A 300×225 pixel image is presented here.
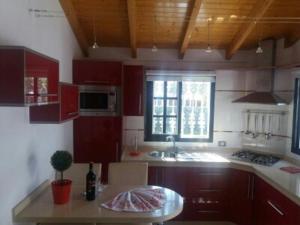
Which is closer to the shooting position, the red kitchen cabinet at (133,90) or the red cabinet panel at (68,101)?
the red cabinet panel at (68,101)

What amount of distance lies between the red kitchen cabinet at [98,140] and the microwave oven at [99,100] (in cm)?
8

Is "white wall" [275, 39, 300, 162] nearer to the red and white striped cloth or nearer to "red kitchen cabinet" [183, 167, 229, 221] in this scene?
"red kitchen cabinet" [183, 167, 229, 221]

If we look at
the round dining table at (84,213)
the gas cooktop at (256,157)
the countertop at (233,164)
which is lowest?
the round dining table at (84,213)

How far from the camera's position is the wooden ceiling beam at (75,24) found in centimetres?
285

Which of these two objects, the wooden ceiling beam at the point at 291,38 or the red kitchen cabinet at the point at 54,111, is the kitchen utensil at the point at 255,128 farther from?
the red kitchen cabinet at the point at 54,111

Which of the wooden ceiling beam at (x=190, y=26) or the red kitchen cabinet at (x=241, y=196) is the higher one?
the wooden ceiling beam at (x=190, y=26)

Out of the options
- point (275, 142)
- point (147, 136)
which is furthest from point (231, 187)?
point (147, 136)

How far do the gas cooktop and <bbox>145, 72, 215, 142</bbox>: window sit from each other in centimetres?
53

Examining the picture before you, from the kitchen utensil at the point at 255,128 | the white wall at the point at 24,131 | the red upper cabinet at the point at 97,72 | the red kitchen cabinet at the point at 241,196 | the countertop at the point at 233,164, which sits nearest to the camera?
the white wall at the point at 24,131

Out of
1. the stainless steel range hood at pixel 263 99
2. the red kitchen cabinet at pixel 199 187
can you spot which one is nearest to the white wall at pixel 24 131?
the red kitchen cabinet at pixel 199 187

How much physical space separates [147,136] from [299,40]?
2.26 m

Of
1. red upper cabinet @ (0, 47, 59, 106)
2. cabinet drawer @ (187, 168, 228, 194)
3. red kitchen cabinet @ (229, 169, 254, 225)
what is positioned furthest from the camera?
cabinet drawer @ (187, 168, 228, 194)

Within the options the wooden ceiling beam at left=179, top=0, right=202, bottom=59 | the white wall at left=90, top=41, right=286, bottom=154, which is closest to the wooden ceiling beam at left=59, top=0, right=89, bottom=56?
the white wall at left=90, top=41, right=286, bottom=154

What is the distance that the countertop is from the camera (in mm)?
2396
